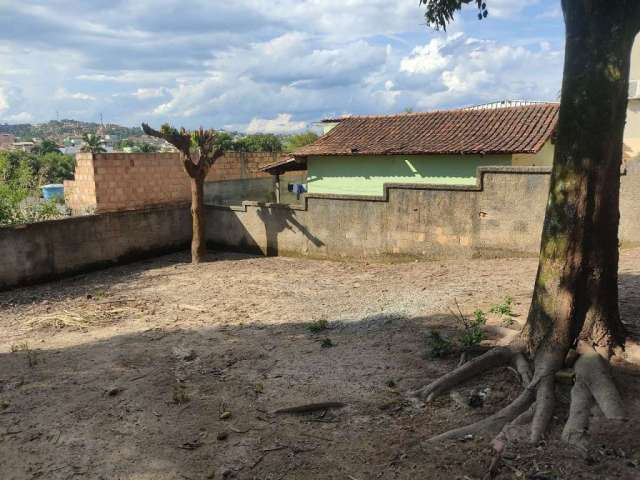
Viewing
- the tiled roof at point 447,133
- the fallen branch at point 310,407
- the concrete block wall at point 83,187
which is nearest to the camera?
the fallen branch at point 310,407

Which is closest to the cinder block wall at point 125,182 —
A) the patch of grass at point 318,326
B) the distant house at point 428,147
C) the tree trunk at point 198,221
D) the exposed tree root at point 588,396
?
the tree trunk at point 198,221

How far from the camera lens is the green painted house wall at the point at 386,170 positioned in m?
14.6

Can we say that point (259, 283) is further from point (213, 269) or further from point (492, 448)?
point (492, 448)

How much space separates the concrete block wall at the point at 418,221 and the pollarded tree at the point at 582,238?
582cm

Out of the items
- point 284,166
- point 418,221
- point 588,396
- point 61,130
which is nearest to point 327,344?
point 588,396

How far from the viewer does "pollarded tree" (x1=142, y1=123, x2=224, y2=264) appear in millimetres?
11789

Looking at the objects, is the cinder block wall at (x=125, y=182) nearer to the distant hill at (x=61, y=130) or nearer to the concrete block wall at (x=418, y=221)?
the concrete block wall at (x=418, y=221)

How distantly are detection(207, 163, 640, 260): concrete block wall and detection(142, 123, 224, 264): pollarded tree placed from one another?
4.41ft

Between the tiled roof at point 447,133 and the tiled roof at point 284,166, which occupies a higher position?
the tiled roof at point 447,133

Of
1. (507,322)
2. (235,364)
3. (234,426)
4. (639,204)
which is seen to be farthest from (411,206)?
(234,426)

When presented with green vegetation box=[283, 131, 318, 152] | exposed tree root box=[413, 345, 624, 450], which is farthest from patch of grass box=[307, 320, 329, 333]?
green vegetation box=[283, 131, 318, 152]

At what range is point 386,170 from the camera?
635 inches

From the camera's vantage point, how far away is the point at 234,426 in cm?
411

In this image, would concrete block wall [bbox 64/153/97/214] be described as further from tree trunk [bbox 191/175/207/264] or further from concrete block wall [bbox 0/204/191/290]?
tree trunk [bbox 191/175/207/264]
